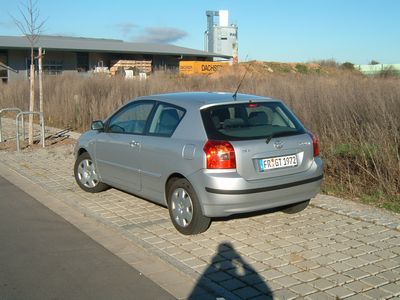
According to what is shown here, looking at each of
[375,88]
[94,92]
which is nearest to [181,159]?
[375,88]

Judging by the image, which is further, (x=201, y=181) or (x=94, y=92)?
(x=94, y=92)

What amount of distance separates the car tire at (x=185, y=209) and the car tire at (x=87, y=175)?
218 cm

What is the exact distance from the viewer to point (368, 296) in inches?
161

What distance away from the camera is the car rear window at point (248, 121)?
5609 millimetres

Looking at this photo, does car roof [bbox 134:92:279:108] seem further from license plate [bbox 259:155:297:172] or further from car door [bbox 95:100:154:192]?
license plate [bbox 259:155:297:172]

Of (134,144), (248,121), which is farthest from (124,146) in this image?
(248,121)

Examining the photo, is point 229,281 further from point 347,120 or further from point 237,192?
point 347,120

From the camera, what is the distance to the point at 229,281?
4.51 meters

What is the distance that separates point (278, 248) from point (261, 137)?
123 centimetres

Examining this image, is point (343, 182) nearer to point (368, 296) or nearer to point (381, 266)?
point (381, 266)

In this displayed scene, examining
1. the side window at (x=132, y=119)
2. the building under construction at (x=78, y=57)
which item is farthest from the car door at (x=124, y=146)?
the building under construction at (x=78, y=57)

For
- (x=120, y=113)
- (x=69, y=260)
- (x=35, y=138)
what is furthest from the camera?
(x=35, y=138)

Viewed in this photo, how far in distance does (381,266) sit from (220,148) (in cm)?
197

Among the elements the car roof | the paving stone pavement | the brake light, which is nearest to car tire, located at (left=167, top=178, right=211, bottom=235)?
the paving stone pavement
